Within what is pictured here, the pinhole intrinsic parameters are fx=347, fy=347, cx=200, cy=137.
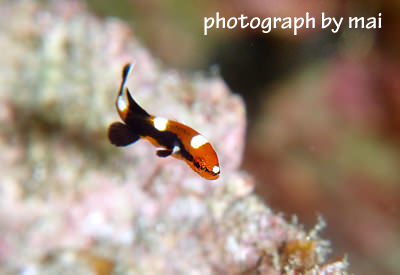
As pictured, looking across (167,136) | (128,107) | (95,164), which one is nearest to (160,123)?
(167,136)

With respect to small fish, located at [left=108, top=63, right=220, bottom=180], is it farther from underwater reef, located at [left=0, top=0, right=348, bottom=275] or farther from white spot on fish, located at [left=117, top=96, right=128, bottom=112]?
underwater reef, located at [left=0, top=0, right=348, bottom=275]

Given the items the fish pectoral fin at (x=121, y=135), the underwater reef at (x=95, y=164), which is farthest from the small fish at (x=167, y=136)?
the underwater reef at (x=95, y=164)

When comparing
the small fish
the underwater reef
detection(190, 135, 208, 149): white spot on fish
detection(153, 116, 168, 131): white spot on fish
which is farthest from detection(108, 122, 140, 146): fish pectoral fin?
the underwater reef

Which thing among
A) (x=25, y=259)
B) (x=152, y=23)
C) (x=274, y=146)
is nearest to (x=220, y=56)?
(x=152, y=23)

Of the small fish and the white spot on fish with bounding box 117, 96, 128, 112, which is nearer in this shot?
the small fish

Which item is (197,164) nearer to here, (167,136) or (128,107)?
(167,136)

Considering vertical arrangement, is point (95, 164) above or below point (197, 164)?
above
